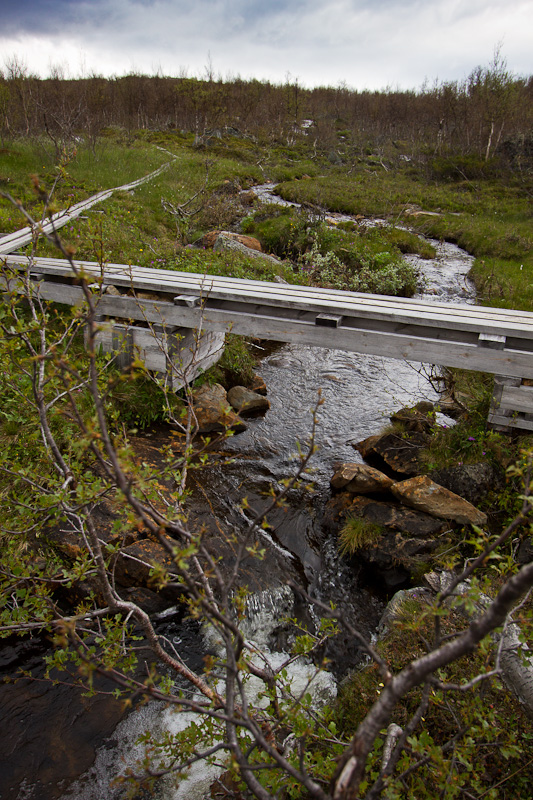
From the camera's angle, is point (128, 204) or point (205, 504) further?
point (128, 204)

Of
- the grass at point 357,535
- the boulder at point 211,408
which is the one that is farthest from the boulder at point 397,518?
the boulder at point 211,408

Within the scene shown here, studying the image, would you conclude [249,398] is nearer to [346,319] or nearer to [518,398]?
[346,319]

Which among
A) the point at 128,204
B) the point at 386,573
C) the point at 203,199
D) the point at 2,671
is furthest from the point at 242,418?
the point at 203,199

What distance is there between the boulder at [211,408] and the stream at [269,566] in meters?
0.28

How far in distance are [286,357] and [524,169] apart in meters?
25.0

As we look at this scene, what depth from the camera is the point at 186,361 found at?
5.82 metres

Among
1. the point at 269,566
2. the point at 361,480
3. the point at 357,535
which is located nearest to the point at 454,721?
the point at 357,535

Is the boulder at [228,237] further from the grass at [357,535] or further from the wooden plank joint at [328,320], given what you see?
the grass at [357,535]

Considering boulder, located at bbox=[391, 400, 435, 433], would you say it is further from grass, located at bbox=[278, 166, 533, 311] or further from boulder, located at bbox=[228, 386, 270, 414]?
grass, located at bbox=[278, 166, 533, 311]

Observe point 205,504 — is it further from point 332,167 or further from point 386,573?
point 332,167

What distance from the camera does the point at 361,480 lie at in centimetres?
460

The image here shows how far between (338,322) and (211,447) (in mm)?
2011

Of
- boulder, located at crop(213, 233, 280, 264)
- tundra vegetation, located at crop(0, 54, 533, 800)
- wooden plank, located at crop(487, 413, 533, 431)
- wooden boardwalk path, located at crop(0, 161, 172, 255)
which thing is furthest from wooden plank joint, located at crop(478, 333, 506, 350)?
boulder, located at crop(213, 233, 280, 264)

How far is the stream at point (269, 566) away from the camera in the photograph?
275cm
